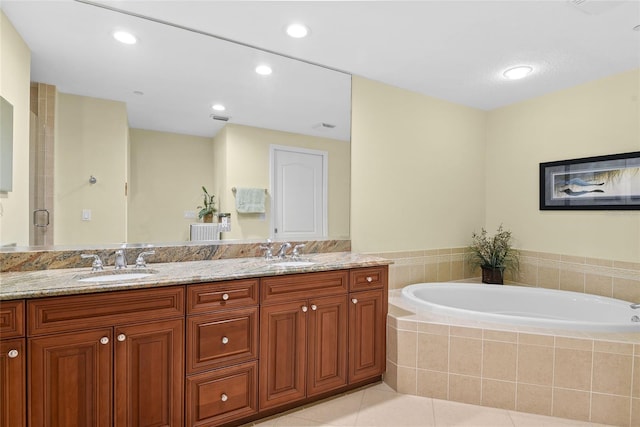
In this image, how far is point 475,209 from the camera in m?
3.56

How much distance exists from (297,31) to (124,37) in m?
1.05

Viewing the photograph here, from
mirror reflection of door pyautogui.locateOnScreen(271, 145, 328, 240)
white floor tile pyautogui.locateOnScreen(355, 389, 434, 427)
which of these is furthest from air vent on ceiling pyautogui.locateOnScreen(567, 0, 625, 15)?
white floor tile pyautogui.locateOnScreen(355, 389, 434, 427)

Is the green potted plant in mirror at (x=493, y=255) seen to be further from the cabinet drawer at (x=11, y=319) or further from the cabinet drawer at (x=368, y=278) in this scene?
the cabinet drawer at (x=11, y=319)

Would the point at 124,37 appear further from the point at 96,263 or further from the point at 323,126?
the point at 323,126

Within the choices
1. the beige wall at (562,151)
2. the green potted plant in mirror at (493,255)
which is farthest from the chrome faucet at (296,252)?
the beige wall at (562,151)

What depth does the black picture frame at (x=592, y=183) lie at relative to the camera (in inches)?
102

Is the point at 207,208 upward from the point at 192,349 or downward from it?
upward

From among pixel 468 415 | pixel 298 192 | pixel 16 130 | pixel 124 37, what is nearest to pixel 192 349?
pixel 298 192

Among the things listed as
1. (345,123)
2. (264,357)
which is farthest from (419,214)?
(264,357)

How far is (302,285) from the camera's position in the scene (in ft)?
6.61

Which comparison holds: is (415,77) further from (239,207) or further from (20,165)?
(20,165)

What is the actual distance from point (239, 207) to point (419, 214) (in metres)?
1.74

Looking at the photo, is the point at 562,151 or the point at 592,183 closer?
the point at 592,183

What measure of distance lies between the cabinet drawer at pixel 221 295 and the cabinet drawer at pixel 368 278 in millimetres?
691
